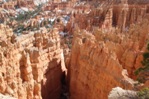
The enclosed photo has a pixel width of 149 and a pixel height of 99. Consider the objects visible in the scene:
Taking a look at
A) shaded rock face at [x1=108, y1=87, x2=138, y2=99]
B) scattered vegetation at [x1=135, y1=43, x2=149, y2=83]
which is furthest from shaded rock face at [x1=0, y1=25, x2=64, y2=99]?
scattered vegetation at [x1=135, y1=43, x2=149, y2=83]

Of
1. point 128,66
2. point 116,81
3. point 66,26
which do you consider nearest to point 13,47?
point 116,81

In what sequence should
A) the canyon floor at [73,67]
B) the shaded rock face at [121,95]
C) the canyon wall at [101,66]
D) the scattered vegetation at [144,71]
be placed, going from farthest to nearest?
1. the canyon wall at [101,66]
2. the canyon floor at [73,67]
3. the scattered vegetation at [144,71]
4. the shaded rock face at [121,95]

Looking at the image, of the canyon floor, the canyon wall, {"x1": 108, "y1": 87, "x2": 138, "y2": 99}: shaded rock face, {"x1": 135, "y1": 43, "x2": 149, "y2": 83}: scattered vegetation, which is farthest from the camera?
the canyon wall

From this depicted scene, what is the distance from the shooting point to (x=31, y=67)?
16906 millimetres

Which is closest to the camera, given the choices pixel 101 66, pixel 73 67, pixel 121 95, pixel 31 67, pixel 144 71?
pixel 121 95

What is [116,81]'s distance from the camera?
48.5ft

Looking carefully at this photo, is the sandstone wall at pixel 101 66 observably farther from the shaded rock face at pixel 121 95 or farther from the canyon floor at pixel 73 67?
the shaded rock face at pixel 121 95

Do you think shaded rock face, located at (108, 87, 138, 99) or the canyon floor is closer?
shaded rock face, located at (108, 87, 138, 99)

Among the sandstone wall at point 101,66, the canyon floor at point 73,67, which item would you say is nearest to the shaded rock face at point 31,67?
the canyon floor at point 73,67

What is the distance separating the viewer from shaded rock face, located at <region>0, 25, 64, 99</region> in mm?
14111

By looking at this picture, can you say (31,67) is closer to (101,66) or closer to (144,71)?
(101,66)

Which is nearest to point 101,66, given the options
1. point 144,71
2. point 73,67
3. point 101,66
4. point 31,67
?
point 101,66

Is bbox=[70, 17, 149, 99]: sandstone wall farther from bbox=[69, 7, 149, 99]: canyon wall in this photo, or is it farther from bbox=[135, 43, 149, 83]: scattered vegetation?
bbox=[135, 43, 149, 83]: scattered vegetation

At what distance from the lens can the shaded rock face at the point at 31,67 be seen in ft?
46.3
